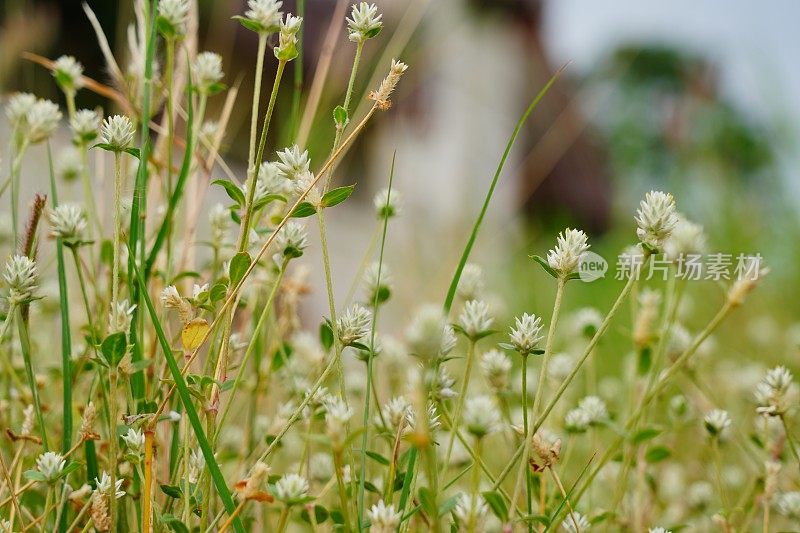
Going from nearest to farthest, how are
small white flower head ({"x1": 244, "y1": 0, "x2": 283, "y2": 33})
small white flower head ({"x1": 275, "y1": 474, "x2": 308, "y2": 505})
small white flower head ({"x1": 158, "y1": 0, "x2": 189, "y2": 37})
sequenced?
small white flower head ({"x1": 275, "y1": 474, "x2": 308, "y2": 505}), small white flower head ({"x1": 244, "y1": 0, "x2": 283, "y2": 33}), small white flower head ({"x1": 158, "y1": 0, "x2": 189, "y2": 37})

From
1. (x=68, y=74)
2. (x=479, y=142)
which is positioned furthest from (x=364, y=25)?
(x=479, y=142)

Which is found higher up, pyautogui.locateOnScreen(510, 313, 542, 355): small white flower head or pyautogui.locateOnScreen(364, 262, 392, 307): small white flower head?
pyautogui.locateOnScreen(364, 262, 392, 307): small white flower head

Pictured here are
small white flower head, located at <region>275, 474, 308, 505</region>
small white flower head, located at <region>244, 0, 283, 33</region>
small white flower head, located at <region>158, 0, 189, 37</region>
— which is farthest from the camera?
small white flower head, located at <region>158, 0, 189, 37</region>

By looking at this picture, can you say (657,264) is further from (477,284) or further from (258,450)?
(258,450)

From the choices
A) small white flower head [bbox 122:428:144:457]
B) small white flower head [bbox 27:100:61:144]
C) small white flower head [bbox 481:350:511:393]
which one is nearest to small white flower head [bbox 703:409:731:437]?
small white flower head [bbox 481:350:511:393]

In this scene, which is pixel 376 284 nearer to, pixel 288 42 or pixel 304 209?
pixel 304 209

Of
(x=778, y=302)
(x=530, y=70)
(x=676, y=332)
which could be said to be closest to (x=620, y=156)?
(x=530, y=70)

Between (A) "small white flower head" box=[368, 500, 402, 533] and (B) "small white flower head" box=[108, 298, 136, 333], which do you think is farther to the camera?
(B) "small white flower head" box=[108, 298, 136, 333]

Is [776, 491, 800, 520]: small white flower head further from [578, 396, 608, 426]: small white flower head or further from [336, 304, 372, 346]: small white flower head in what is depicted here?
[336, 304, 372, 346]: small white flower head
